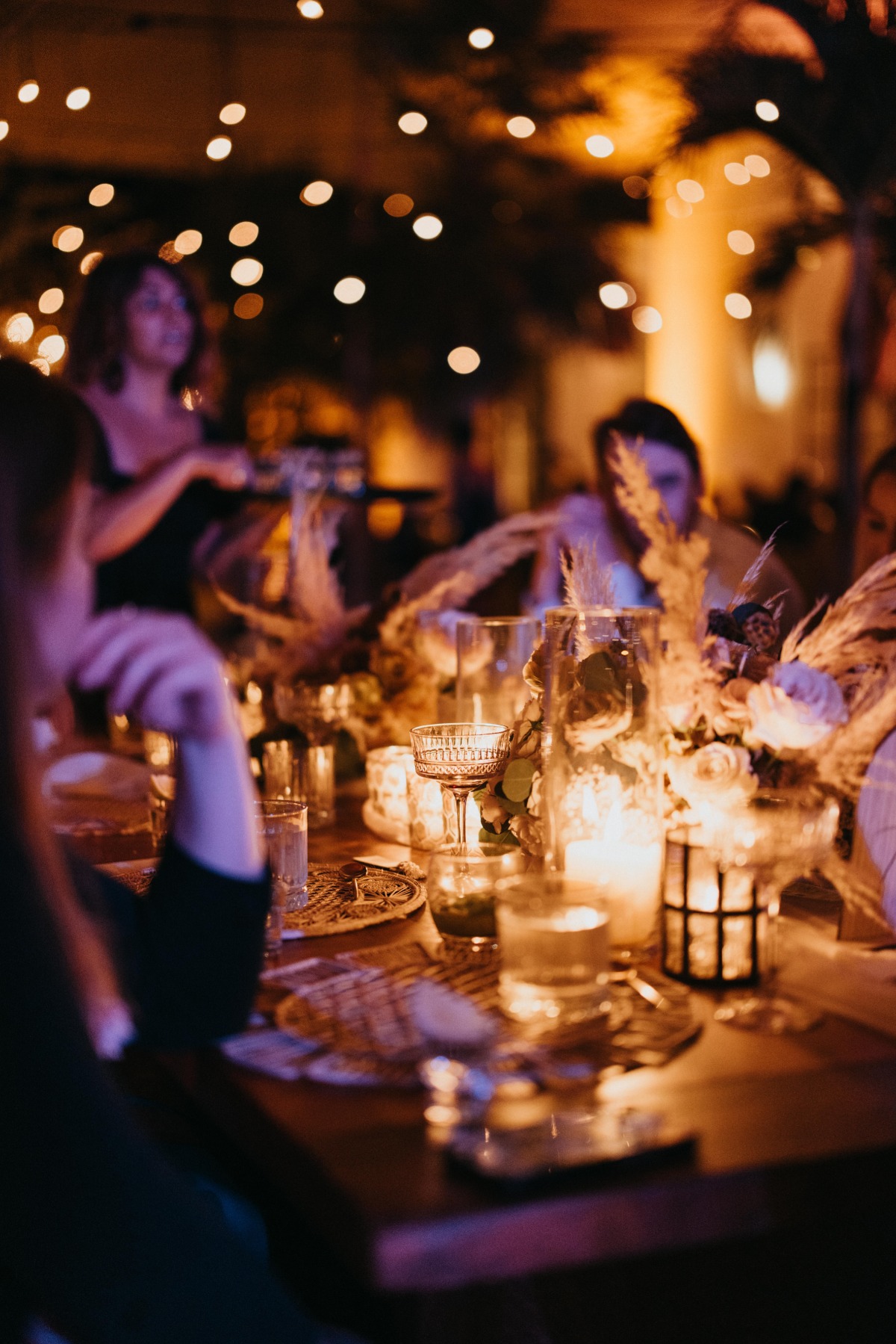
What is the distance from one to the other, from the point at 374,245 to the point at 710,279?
2.88 meters

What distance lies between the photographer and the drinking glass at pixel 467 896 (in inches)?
43.9

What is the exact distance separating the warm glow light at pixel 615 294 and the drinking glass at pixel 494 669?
458cm

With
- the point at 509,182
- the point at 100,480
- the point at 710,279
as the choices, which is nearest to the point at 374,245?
the point at 509,182

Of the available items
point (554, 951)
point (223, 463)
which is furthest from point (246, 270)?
point (554, 951)

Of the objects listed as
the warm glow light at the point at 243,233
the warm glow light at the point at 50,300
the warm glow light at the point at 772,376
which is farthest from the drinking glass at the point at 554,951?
the warm glow light at the point at 772,376

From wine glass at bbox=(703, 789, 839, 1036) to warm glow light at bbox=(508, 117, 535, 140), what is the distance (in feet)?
16.7

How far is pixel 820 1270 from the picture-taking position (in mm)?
1090

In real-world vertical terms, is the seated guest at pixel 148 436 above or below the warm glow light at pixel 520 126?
below

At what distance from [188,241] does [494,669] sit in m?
5.01

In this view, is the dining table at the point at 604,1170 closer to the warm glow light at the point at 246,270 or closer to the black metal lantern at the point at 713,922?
the black metal lantern at the point at 713,922

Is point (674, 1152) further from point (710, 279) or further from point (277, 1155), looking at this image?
point (710, 279)

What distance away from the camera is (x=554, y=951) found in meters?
0.94

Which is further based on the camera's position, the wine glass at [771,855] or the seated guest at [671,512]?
the seated guest at [671,512]

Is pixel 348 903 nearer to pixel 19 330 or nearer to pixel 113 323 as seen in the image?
pixel 113 323
